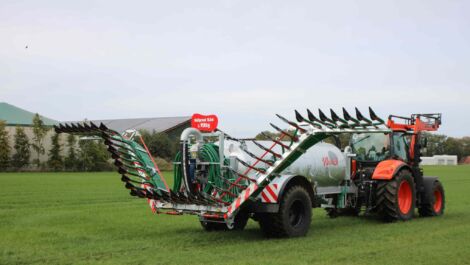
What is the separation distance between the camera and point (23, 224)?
14562 millimetres

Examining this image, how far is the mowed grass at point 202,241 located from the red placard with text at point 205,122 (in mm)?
2181

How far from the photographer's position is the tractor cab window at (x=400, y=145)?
16.4 m

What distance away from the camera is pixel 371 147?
54.4 feet

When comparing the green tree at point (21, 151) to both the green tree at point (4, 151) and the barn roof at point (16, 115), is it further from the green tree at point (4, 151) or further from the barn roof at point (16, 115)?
the barn roof at point (16, 115)

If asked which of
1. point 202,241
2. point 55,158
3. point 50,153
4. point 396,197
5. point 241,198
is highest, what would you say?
point 50,153

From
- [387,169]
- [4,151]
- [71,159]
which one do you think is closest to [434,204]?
[387,169]

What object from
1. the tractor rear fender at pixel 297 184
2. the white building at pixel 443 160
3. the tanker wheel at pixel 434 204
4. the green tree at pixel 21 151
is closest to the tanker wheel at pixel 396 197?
the tanker wheel at pixel 434 204

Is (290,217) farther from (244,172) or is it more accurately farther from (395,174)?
(395,174)

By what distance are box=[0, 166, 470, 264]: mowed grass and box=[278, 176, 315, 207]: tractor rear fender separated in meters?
0.86

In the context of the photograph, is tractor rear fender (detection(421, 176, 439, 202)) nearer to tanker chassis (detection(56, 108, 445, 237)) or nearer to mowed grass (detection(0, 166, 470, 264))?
mowed grass (detection(0, 166, 470, 264))

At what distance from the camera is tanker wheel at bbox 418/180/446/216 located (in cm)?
1666

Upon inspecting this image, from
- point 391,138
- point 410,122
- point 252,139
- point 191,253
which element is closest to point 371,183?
point 391,138

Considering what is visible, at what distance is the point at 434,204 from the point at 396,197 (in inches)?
99.9

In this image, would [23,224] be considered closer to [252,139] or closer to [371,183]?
[252,139]
